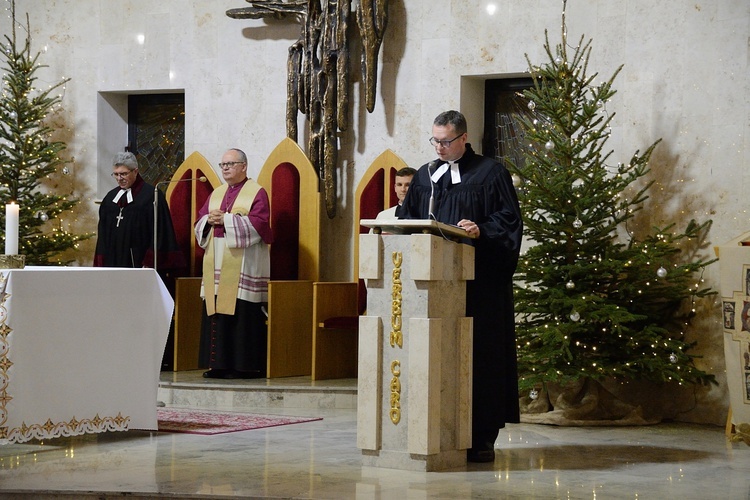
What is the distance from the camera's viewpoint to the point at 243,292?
924 cm

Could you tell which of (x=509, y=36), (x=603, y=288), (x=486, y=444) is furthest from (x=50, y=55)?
(x=486, y=444)

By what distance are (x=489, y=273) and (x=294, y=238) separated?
3.98 metres

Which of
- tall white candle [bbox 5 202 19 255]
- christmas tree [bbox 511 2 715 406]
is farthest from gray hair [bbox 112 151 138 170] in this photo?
tall white candle [bbox 5 202 19 255]

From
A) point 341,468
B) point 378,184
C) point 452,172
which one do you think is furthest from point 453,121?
point 378,184

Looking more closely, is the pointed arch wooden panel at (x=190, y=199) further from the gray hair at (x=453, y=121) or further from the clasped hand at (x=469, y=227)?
the clasped hand at (x=469, y=227)

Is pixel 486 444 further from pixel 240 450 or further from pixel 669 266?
pixel 669 266

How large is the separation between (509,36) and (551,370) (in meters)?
3.02

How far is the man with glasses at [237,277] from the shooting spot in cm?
922

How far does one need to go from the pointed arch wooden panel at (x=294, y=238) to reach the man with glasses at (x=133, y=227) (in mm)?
862

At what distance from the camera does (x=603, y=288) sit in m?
8.02

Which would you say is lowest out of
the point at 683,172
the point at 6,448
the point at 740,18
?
the point at 6,448

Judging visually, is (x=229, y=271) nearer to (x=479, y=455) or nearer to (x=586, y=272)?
(x=586, y=272)

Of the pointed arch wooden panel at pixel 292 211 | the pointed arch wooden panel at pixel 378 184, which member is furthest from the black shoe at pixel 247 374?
the pointed arch wooden panel at pixel 378 184

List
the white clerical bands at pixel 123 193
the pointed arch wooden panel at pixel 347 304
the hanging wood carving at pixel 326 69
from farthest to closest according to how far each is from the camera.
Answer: the white clerical bands at pixel 123 193 < the hanging wood carving at pixel 326 69 < the pointed arch wooden panel at pixel 347 304
